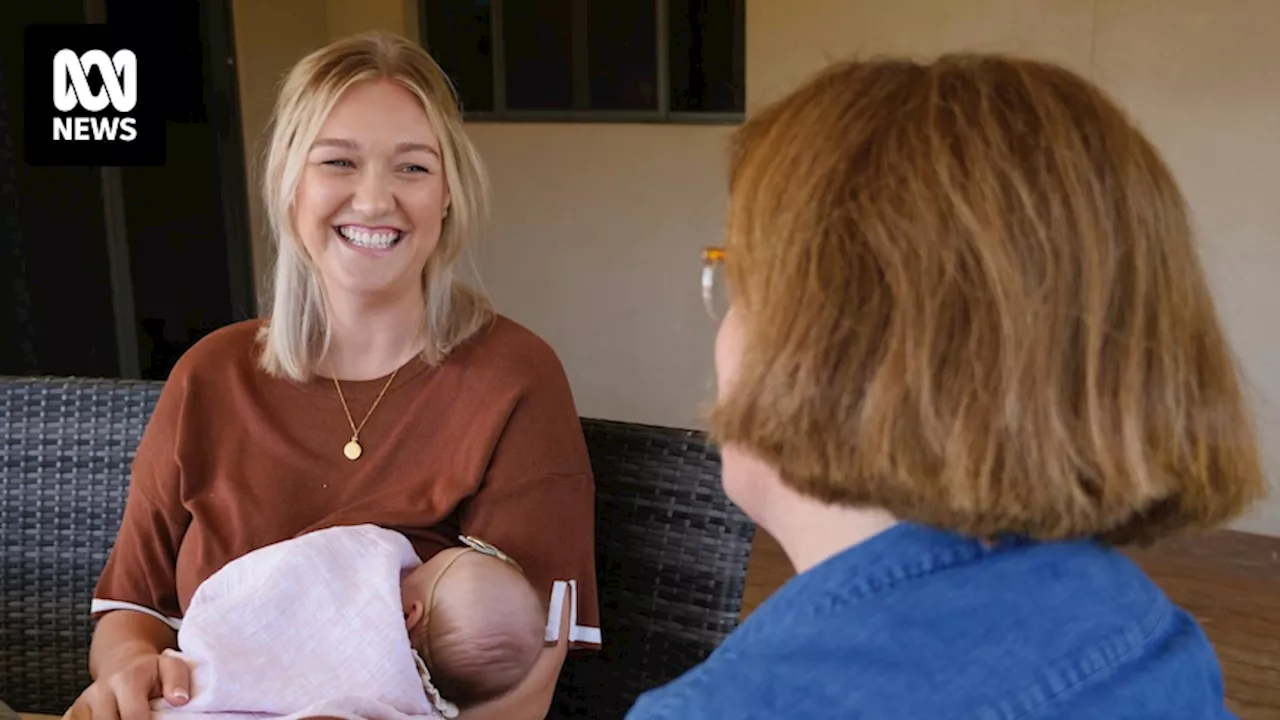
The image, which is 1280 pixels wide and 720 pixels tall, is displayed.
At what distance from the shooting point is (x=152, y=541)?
147 cm

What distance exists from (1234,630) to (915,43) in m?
2.04

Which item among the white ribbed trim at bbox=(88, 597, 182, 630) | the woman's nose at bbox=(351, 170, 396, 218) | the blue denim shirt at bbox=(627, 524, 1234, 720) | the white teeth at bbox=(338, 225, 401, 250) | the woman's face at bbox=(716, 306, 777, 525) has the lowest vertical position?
Result: the white ribbed trim at bbox=(88, 597, 182, 630)

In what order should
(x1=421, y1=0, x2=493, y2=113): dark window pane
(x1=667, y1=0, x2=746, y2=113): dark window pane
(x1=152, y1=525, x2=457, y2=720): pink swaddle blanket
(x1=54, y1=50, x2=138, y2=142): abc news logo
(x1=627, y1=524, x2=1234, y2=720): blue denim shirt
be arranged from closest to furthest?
(x1=627, y1=524, x2=1234, y2=720): blue denim shirt
(x1=152, y1=525, x2=457, y2=720): pink swaddle blanket
(x1=54, y1=50, x2=138, y2=142): abc news logo
(x1=667, y1=0, x2=746, y2=113): dark window pane
(x1=421, y1=0, x2=493, y2=113): dark window pane

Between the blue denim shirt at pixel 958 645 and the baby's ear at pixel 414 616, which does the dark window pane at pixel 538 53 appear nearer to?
the baby's ear at pixel 414 616

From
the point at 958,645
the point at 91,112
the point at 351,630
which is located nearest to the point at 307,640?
the point at 351,630

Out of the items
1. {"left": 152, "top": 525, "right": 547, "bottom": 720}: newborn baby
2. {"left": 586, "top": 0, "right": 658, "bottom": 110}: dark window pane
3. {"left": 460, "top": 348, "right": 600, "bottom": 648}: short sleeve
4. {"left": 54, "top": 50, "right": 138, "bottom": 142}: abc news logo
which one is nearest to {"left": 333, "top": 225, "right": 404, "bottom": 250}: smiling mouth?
{"left": 460, "top": 348, "right": 600, "bottom": 648}: short sleeve

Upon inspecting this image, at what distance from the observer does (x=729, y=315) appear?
0.78m

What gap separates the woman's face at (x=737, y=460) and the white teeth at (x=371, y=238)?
81cm

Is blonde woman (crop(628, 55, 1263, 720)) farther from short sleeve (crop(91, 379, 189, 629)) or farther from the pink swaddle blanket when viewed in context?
short sleeve (crop(91, 379, 189, 629))

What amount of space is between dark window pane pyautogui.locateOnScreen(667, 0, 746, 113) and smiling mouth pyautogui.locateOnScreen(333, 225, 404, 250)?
10.1 ft

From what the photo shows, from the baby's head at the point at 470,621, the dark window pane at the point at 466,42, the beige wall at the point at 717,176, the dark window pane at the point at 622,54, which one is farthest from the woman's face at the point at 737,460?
the dark window pane at the point at 466,42

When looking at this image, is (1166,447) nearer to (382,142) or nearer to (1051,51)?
(382,142)

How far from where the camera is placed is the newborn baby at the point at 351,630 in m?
1.20

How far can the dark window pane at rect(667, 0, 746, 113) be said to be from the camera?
4.42 m
